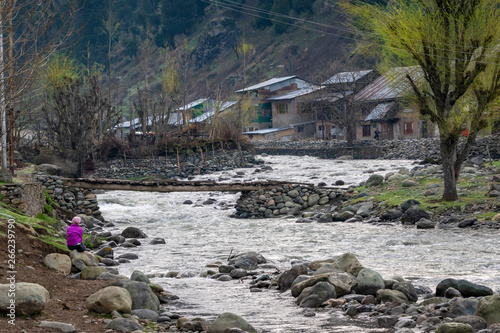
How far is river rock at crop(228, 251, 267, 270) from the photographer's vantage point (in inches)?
553

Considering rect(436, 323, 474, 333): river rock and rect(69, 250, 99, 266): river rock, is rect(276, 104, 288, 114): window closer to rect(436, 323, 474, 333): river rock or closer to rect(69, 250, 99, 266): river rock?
rect(69, 250, 99, 266): river rock

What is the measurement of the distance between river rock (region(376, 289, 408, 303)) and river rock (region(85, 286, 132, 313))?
4.08 meters

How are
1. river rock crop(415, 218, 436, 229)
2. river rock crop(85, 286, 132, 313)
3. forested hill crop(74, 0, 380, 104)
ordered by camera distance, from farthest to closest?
forested hill crop(74, 0, 380, 104), river rock crop(415, 218, 436, 229), river rock crop(85, 286, 132, 313)

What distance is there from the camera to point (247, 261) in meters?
14.2

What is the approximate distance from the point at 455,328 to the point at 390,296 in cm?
214

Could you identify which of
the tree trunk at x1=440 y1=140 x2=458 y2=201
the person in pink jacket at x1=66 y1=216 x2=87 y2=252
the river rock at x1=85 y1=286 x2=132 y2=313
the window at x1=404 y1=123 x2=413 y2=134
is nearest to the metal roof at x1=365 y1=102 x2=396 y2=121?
the window at x1=404 y1=123 x2=413 y2=134

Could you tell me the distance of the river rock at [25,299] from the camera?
762cm

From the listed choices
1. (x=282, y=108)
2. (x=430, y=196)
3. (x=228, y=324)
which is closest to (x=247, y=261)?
(x=228, y=324)

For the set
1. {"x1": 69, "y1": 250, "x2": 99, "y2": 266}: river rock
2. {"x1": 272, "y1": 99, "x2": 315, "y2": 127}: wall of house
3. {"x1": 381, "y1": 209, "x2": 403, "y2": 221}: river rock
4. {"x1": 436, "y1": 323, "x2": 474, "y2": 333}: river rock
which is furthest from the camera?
A: {"x1": 272, "y1": 99, "x2": 315, "y2": 127}: wall of house

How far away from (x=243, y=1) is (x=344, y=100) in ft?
132

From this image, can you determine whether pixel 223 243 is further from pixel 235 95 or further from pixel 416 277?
pixel 235 95

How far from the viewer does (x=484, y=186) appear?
22.6 meters

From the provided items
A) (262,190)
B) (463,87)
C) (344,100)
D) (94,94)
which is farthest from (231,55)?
(463,87)

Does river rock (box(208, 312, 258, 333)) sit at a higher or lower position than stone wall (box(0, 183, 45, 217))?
lower
